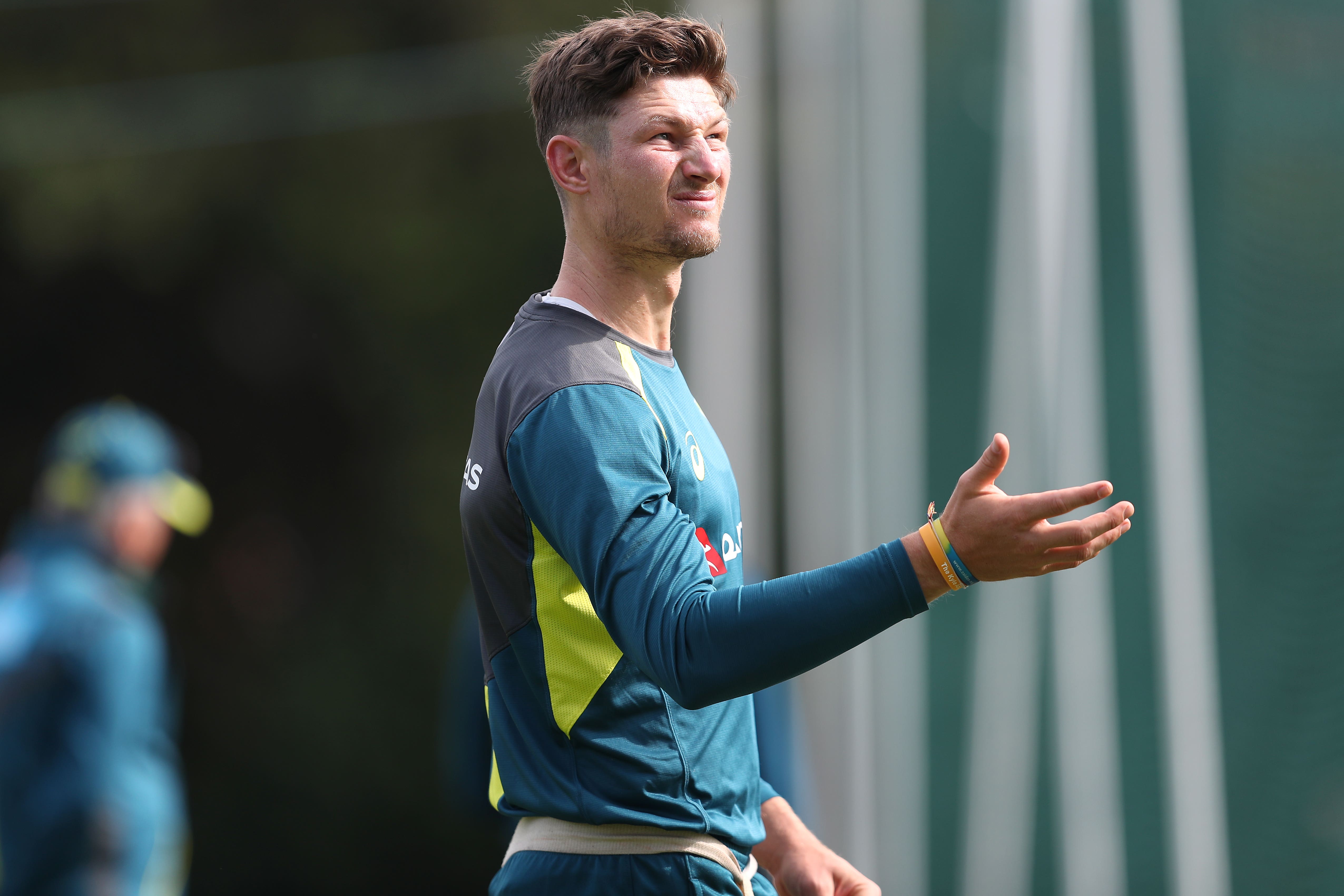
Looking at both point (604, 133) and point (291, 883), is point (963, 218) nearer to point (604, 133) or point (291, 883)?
point (604, 133)

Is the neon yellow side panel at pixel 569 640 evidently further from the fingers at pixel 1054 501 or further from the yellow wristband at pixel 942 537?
the fingers at pixel 1054 501

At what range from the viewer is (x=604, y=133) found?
233cm

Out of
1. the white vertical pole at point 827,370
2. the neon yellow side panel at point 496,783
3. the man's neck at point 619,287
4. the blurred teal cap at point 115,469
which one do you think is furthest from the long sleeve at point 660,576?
the white vertical pole at point 827,370

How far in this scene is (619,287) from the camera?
238 centimetres

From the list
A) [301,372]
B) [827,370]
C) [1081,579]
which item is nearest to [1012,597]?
[1081,579]

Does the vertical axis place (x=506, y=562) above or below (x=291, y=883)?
above

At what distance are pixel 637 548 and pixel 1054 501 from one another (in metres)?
0.53

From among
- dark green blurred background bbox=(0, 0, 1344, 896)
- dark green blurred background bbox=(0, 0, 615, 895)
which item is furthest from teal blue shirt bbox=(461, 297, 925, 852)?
dark green blurred background bbox=(0, 0, 615, 895)

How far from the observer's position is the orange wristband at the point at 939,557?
191 centimetres

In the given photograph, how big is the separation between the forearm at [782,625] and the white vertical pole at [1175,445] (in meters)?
5.12

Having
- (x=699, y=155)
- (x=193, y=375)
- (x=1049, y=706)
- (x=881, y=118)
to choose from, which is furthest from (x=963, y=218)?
(x=193, y=375)

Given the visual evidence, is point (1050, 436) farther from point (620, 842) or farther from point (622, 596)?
point (622, 596)

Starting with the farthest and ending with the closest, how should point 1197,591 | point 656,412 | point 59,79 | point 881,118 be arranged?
1. point 59,79
2. point 881,118
3. point 1197,591
4. point 656,412

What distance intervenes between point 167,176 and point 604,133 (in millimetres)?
12706
